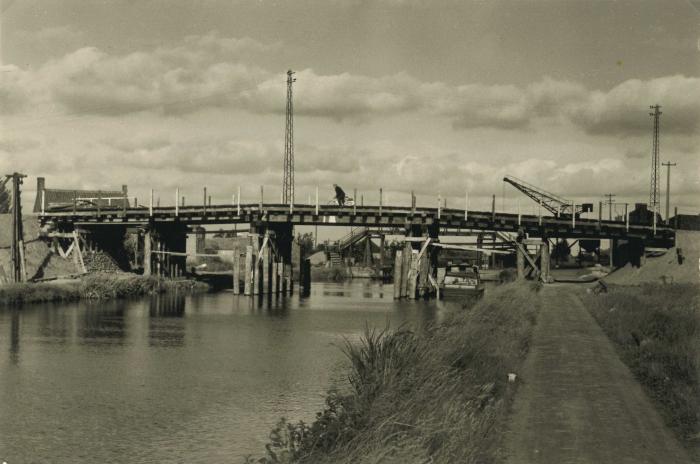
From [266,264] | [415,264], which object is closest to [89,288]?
[266,264]

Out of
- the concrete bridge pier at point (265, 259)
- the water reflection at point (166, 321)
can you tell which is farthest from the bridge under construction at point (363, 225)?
the water reflection at point (166, 321)

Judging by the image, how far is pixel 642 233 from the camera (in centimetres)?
5097

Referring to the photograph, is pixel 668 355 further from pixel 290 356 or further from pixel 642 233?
pixel 642 233

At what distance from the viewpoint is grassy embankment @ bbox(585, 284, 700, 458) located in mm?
10805

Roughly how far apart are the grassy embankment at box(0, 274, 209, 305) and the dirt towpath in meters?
31.7

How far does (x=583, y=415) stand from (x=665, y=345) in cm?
710

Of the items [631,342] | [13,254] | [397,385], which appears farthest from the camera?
[13,254]

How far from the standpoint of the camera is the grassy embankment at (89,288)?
1578 inches

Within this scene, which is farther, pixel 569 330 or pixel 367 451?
pixel 569 330

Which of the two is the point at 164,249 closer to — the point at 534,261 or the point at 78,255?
the point at 78,255

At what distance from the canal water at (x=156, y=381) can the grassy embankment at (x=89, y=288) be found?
4465 millimetres

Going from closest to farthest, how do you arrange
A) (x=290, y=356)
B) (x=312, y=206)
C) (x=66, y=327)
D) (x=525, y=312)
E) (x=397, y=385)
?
(x=397, y=385)
(x=290, y=356)
(x=525, y=312)
(x=66, y=327)
(x=312, y=206)

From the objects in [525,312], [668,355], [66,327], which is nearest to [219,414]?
[668,355]

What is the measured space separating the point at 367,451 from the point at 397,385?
3258 mm
